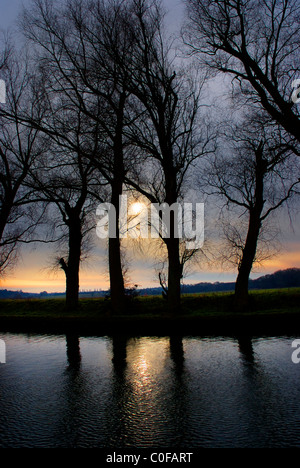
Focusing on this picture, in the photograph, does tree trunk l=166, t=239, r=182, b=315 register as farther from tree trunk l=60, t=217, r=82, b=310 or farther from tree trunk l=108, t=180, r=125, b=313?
tree trunk l=60, t=217, r=82, b=310

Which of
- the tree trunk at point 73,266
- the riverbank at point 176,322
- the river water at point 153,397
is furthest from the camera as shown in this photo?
the tree trunk at point 73,266

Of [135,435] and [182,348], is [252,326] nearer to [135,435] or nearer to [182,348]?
[182,348]

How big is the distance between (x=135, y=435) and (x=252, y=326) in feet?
34.0

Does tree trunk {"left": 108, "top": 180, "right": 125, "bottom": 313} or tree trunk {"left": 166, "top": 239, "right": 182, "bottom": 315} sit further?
tree trunk {"left": 108, "top": 180, "right": 125, "bottom": 313}

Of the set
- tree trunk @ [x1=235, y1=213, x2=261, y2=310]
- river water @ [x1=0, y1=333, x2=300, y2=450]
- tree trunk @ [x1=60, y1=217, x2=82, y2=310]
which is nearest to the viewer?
river water @ [x1=0, y1=333, x2=300, y2=450]

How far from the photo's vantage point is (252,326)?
13766mm
